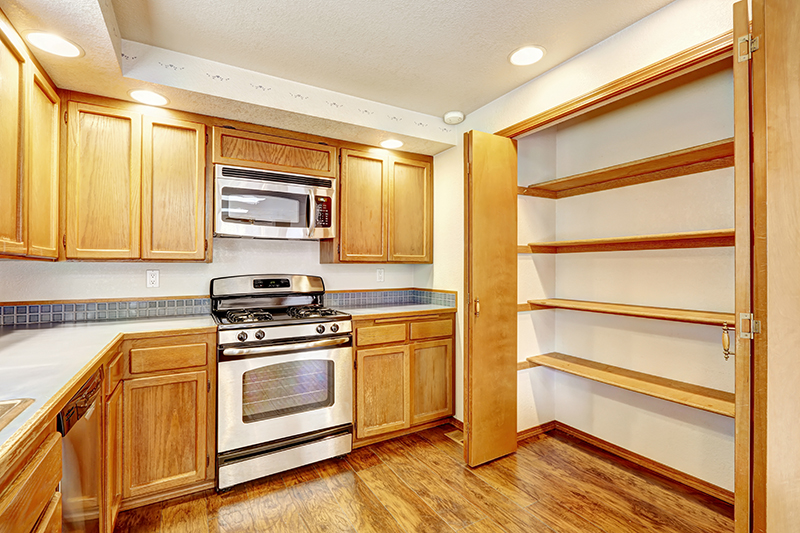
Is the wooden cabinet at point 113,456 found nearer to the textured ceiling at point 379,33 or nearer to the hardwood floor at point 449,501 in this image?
the hardwood floor at point 449,501

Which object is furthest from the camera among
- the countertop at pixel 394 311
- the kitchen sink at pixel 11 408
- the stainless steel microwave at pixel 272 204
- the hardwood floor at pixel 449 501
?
the countertop at pixel 394 311

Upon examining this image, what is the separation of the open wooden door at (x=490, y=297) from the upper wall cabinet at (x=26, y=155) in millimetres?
2158

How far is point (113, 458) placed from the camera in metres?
1.86

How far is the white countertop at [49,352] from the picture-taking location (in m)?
1.07

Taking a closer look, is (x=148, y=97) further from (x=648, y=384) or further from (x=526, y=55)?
(x=648, y=384)

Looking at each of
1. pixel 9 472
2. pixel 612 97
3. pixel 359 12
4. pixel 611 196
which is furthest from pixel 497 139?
pixel 9 472

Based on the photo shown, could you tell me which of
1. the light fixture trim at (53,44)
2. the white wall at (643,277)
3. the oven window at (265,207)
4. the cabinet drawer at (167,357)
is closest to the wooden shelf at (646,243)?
the white wall at (643,277)

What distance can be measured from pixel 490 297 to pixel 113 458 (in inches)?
87.8

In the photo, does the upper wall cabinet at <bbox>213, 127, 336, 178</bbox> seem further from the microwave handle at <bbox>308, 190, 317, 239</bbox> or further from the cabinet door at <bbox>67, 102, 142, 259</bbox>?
the cabinet door at <bbox>67, 102, 142, 259</bbox>

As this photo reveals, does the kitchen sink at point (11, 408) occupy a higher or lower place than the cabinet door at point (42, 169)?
lower

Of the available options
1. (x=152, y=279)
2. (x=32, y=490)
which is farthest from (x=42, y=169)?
(x=32, y=490)

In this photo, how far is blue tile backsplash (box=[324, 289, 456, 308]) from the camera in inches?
124

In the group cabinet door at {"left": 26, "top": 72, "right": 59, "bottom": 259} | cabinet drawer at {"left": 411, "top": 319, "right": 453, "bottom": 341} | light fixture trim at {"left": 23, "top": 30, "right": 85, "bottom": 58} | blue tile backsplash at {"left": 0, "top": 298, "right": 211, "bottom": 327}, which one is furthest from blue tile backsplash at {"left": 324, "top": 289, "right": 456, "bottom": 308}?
light fixture trim at {"left": 23, "top": 30, "right": 85, "bottom": 58}

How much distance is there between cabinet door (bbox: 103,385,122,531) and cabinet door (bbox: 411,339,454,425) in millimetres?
1792
